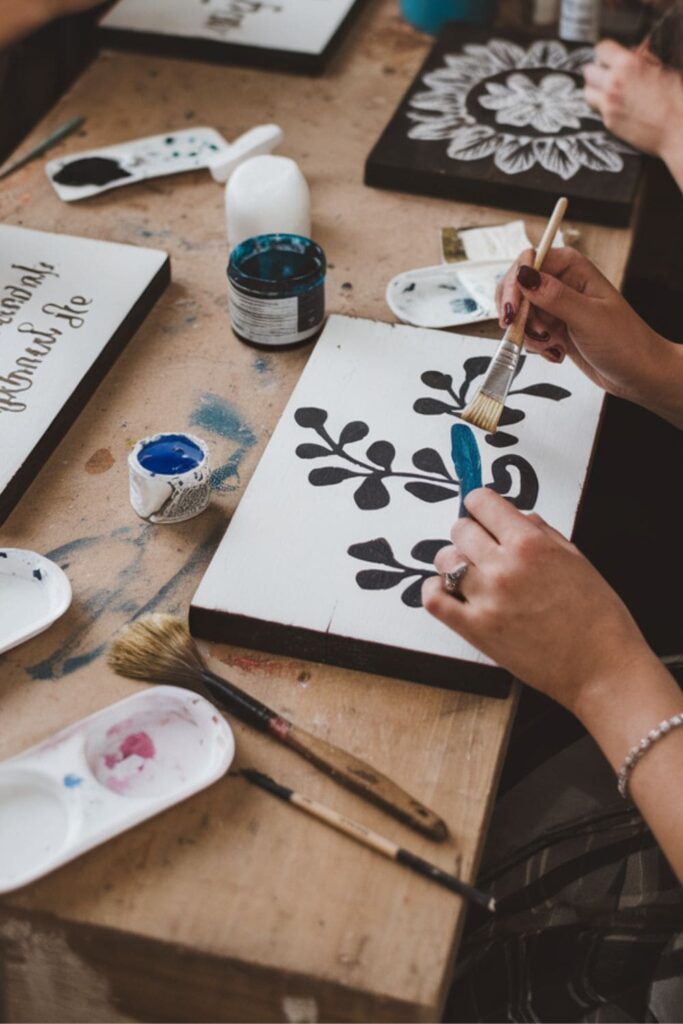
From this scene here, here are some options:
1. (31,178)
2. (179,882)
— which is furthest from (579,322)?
(31,178)

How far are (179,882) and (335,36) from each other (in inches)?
Answer: 57.2

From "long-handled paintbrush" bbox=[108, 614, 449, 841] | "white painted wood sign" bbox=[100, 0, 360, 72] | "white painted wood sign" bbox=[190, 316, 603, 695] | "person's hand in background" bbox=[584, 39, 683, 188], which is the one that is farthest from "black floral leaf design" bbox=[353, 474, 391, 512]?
"white painted wood sign" bbox=[100, 0, 360, 72]

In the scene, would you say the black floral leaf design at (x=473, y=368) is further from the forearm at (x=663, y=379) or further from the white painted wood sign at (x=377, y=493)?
the forearm at (x=663, y=379)

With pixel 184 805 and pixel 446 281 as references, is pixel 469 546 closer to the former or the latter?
pixel 184 805

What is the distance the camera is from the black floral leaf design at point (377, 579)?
0.94 meters

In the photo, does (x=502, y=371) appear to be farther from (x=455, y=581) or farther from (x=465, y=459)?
(x=455, y=581)

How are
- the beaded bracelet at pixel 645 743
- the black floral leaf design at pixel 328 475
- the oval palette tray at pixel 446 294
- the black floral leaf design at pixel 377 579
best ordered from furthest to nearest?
the oval palette tray at pixel 446 294 → the black floral leaf design at pixel 328 475 → the black floral leaf design at pixel 377 579 → the beaded bracelet at pixel 645 743

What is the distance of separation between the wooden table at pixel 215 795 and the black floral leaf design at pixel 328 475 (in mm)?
79

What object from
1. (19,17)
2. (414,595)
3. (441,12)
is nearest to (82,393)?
(414,595)

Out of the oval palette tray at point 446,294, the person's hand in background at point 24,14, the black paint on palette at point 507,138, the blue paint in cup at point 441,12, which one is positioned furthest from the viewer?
the blue paint in cup at point 441,12

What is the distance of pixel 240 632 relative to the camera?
92 centimetres

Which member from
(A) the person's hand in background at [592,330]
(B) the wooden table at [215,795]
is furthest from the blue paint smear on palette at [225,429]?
(A) the person's hand in background at [592,330]

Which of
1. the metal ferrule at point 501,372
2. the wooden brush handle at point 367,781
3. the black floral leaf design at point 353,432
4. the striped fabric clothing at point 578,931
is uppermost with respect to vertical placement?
the metal ferrule at point 501,372

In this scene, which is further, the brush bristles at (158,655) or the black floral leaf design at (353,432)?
the black floral leaf design at (353,432)
